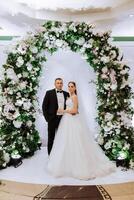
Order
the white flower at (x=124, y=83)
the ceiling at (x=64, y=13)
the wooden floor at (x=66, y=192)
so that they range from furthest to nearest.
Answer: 1. the white flower at (x=124, y=83)
2. the ceiling at (x=64, y=13)
3. the wooden floor at (x=66, y=192)

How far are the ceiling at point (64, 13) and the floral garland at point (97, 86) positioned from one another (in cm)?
26

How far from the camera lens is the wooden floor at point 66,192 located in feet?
13.9

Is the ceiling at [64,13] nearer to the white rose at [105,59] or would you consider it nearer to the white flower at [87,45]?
the white flower at [87,45]

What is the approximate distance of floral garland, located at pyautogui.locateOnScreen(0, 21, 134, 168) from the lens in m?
5.81

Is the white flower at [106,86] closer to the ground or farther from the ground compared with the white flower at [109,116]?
farther from the ground

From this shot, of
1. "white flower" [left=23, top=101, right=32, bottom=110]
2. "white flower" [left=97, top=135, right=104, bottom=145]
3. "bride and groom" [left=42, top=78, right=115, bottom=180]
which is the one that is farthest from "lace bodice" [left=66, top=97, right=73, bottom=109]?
"white flower" [left=97, top=135, right=104, bottom=145]

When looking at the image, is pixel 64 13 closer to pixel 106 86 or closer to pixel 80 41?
pixel 80 41

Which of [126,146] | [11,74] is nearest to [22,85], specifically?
[11,74]

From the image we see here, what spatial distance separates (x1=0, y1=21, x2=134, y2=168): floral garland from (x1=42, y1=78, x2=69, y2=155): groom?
1.19ft

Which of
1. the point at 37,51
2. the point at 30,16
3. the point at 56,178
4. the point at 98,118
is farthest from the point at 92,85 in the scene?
the point at 56,178

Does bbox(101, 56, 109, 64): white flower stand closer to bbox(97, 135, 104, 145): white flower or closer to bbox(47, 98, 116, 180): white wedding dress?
bbox(47, 98, 116, 180): white wedding dress

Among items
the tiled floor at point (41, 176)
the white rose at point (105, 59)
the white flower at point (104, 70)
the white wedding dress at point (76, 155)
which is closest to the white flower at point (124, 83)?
the white flower at point (104, 70)

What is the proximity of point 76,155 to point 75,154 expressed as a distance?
0.02 meters

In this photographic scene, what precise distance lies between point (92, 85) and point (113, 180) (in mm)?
2286
